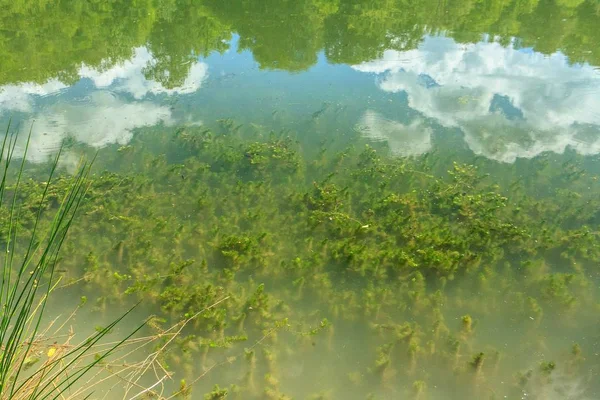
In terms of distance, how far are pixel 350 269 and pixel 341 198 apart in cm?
92

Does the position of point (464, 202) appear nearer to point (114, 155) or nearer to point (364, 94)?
point (364, 94)

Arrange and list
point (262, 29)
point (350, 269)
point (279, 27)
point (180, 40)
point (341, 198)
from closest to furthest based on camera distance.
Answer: point (350, 269) → point (341, 198) → point (180, 40) → point (262, 29) → point (279, 27)

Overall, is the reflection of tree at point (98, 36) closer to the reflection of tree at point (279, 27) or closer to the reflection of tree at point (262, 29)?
the reflection of tree at point (262, 29)

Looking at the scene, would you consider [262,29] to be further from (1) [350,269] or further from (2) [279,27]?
(1) [350,269]

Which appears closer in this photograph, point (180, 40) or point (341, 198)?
point (341, 198)

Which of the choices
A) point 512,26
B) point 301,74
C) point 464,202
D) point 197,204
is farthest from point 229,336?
point 512,26

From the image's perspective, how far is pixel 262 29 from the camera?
8445mm

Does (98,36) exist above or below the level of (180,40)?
below

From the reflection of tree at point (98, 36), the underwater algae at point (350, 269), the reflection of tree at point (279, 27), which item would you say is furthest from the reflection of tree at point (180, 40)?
the underwater algae at point (350, 269)

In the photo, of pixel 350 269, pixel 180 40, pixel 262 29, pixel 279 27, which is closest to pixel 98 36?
pixel 180 40

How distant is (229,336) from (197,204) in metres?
1.60

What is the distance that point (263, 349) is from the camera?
3.16m

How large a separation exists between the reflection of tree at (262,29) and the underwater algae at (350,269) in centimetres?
290

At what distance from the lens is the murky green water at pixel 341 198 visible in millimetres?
3123
